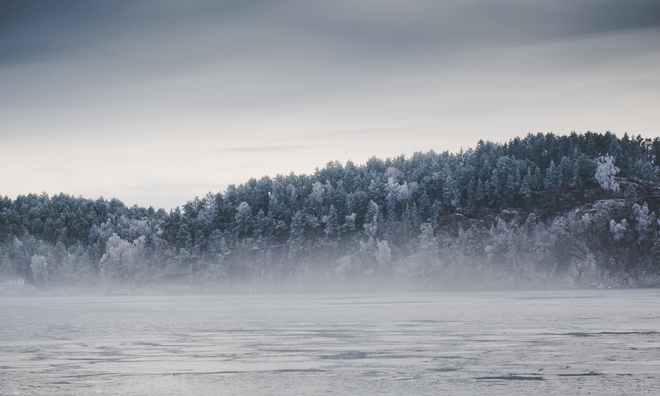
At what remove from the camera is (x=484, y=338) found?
57250mm

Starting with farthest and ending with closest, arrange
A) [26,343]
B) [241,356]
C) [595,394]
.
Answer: [26,343] < [241,356] < [595,394]

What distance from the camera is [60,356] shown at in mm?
47906

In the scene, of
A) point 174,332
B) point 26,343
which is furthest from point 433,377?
point 174,332

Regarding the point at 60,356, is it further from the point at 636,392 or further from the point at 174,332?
the point at 636,392

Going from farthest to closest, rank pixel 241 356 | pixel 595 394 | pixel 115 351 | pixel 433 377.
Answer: pixel 115 351 → pixel 241 356 → pixel 433 377 → pixel 595 394

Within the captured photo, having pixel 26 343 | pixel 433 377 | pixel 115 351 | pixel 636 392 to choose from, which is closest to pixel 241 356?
pixel 115 351

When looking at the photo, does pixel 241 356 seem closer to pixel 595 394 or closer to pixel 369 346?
pixel 369 346

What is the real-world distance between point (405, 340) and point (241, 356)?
40.9 ft

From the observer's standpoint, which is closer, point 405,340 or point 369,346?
Answer: point 369,346

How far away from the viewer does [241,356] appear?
4747 cm

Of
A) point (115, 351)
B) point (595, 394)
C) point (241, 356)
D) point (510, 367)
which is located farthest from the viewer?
point (115, 351)

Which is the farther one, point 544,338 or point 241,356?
point 544,338

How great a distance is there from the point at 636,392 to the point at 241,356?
19.7 metres

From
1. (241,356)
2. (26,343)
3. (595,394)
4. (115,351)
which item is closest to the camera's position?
(595,394)
